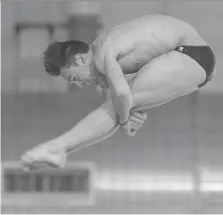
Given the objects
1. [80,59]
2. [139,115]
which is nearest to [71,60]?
[80,59]

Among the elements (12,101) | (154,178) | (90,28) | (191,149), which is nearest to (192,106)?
(191,149)

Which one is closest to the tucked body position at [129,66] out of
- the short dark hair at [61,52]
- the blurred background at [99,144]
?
the short dark hair at [61,52]

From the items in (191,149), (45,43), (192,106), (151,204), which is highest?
(45,43)

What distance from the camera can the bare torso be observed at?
2199 mm

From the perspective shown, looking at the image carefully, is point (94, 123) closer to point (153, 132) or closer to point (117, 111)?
point (117, 111)

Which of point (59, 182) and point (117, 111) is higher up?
point (117, 111)

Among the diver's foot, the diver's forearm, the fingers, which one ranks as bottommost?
the diver's foot

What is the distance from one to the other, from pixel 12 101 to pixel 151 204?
77 cm

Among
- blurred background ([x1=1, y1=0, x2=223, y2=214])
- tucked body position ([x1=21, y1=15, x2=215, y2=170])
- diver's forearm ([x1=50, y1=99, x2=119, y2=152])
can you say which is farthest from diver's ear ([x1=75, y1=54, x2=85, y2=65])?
blurred background ([x1=1, y1=0, x2=223, y2=214])

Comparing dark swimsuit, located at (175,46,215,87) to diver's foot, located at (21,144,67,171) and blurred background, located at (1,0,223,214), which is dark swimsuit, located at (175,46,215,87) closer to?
blurred background, located at (1,0,223,214)

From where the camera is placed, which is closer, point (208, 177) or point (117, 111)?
point (117, 111)

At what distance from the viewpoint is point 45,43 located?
103 inches

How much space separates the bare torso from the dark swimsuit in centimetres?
2

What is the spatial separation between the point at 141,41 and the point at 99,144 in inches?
26.4
